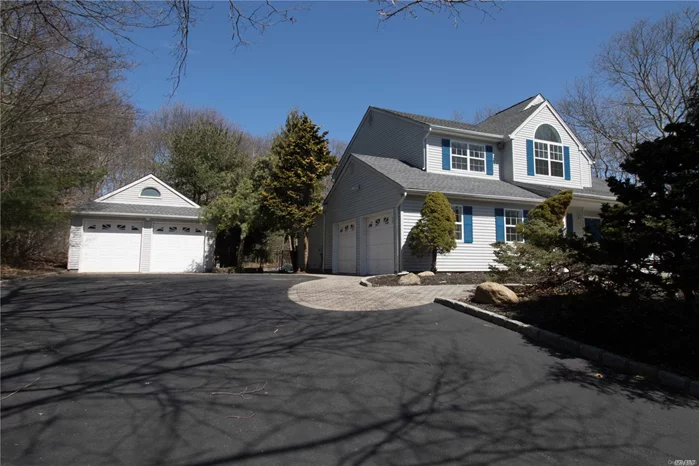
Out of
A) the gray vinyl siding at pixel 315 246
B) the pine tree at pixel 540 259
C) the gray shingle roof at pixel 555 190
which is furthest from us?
the gray vinyl siding at pixel 315 246

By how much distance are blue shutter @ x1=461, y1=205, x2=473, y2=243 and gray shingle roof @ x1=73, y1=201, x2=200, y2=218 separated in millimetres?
11598

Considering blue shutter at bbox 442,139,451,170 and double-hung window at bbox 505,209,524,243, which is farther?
blue shutter at bbox 442,139,451,170

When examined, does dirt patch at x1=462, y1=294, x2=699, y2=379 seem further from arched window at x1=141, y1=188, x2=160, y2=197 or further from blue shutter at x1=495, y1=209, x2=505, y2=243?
arched window at x1=141, y1=188, x2=160, y2=197

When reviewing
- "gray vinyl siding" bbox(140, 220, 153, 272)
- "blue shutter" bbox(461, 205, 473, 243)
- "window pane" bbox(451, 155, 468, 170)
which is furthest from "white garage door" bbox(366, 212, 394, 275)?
"gray vinyl siding" bbox(140, 220, 153, 272)

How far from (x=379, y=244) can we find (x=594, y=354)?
33.6ft

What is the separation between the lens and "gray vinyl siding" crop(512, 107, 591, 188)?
54.4ft

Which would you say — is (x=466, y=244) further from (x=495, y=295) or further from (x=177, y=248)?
(x=177, y=248)

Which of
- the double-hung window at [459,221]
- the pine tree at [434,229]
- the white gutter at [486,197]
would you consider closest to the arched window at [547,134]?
the white gutter at [486,197]

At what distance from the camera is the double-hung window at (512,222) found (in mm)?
14695

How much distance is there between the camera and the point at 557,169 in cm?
1750

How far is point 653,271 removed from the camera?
4672 millimetres

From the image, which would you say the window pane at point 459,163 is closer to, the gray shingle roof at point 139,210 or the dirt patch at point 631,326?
the dirt patch at point 631,326

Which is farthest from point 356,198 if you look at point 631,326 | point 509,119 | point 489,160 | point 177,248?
point 631,326

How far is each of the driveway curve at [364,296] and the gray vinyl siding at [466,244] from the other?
3.46 meters
